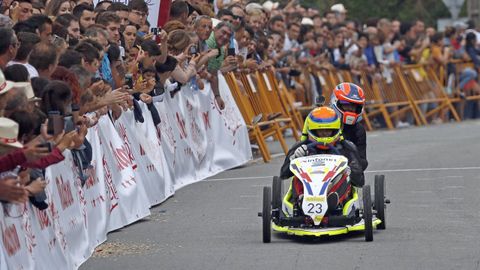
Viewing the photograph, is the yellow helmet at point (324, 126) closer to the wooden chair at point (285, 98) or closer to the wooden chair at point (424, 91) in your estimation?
the wooden chair at point (285, 98)

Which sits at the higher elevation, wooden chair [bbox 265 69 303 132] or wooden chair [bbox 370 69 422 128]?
wooden chair [bbox 265 69 303 132]

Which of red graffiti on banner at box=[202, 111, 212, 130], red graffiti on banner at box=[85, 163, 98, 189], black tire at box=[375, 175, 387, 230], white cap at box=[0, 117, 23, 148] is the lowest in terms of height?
red graffiti on banner at box=[202, 111, 212, 130]

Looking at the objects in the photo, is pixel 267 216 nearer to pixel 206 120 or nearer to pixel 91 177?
pixel 91 177

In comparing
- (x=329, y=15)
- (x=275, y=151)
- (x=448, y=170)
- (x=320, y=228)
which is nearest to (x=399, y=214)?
(x=320, y=228)

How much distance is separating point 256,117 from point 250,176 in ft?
9.81

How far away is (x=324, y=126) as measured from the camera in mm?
12930

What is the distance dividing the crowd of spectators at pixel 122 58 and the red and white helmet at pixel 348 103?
1.97 m

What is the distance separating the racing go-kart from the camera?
12430 millimetres

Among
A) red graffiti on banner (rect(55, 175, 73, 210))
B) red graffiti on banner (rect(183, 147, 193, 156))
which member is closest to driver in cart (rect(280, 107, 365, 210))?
red graffiti on banner (rect(55, 175, 73, 210))

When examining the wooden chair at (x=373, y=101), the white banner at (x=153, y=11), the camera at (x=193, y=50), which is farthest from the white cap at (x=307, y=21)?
the white banner at (x=153, y=11)

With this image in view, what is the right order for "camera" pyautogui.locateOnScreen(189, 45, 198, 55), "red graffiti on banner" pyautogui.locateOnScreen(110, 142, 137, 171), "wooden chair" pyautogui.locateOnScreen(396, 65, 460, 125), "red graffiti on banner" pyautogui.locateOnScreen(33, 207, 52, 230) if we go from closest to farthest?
"red graffiti on banner" pyautogui.locateOnScreen(33, 207, 52, 230), "red graffiti on banner" pyautogui.locateOnScreen(110, 142, 137, 171), "camera" pyautogui.locateOnScreen(189, 45, 198, 55), "wooden chair" pyautogui.locateOnScreen(396, 65, 460, 125)

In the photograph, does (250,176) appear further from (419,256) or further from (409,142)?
(419,256)

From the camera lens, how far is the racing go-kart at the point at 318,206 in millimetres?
12430

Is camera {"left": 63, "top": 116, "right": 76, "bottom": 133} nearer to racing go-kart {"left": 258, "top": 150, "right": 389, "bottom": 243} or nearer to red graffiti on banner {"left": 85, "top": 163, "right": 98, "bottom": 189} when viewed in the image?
red graffiti on banner {"left": 85, "top": 163, "right": 98, "bottom": 189}
